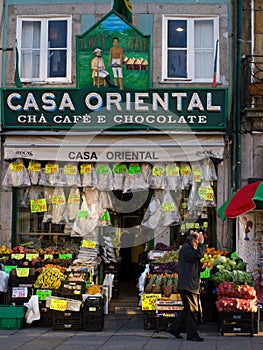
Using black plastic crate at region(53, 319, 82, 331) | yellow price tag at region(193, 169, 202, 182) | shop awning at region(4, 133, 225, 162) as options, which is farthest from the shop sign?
black plastic crate at region(53, 319, 82, 331)

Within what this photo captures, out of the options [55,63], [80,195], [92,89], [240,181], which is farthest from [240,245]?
[55,63]

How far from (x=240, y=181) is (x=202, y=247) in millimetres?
3545

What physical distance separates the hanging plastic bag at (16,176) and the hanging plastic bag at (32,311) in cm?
326

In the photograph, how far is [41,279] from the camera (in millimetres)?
13117

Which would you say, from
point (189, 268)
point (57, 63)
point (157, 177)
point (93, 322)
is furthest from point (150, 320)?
point (57, 63)

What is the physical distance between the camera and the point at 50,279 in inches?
514

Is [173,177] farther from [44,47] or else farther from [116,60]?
[44,47]

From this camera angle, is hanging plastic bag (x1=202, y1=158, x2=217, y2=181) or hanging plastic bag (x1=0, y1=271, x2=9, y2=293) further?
hanging plastic bag (x1=202, y1=158, x2=217, y2=181)

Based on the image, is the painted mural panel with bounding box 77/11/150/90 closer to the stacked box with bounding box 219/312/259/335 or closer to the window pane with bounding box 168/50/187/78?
the window pane with bounding box 168/50/187/78

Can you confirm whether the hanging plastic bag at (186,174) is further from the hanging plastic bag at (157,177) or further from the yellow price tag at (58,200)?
the yellow price tag at (58,200)

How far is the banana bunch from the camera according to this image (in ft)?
42.6

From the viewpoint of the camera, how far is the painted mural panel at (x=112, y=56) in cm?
1502

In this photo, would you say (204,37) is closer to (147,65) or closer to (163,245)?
(147,65)

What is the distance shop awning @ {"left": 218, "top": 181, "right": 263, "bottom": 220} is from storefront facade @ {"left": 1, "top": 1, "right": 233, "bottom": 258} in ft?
8.13
